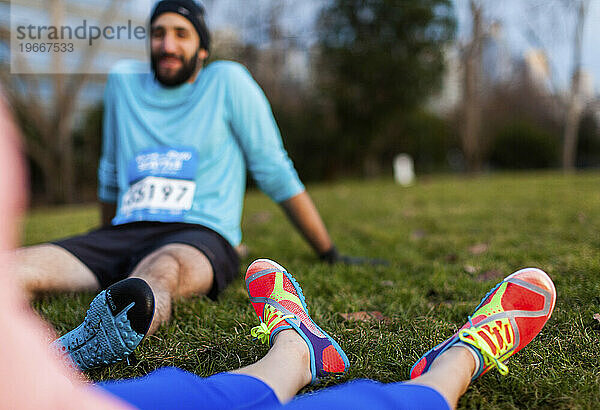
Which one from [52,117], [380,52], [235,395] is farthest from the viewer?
[380,52]

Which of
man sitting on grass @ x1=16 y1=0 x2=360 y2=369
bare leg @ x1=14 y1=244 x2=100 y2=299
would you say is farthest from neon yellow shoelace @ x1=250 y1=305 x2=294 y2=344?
bare leg @ x1=14 y1=244 x2=100 y2=299

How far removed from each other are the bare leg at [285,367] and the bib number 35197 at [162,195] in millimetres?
926

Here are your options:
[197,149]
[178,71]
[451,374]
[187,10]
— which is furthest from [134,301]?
[187,10]

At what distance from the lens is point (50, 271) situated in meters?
1.71

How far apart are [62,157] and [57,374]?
10901 millimetres

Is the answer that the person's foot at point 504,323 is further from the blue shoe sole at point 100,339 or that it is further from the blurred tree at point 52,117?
the blurred tree at point 52,117

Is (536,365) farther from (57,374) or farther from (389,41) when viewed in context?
(389,41)

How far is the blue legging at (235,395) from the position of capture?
0.77m

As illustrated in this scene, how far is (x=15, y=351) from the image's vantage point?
537mm

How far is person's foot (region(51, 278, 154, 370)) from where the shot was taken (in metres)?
1.12

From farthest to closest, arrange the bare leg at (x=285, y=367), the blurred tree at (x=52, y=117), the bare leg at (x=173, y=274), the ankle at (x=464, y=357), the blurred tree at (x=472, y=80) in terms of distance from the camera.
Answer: the blurred tree at (x=472, y=80)
the blurred tree at (x=52, y=117)
the bare leg at (x=173, y=274)
the ankle at (x=464, y=357)
the bare leg at (x=285, y=367)

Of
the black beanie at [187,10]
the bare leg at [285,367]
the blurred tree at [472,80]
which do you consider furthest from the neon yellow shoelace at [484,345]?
the blurred tree at [472,80]

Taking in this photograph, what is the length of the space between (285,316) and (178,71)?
1.34 m

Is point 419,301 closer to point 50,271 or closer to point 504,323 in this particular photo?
point 504,323
